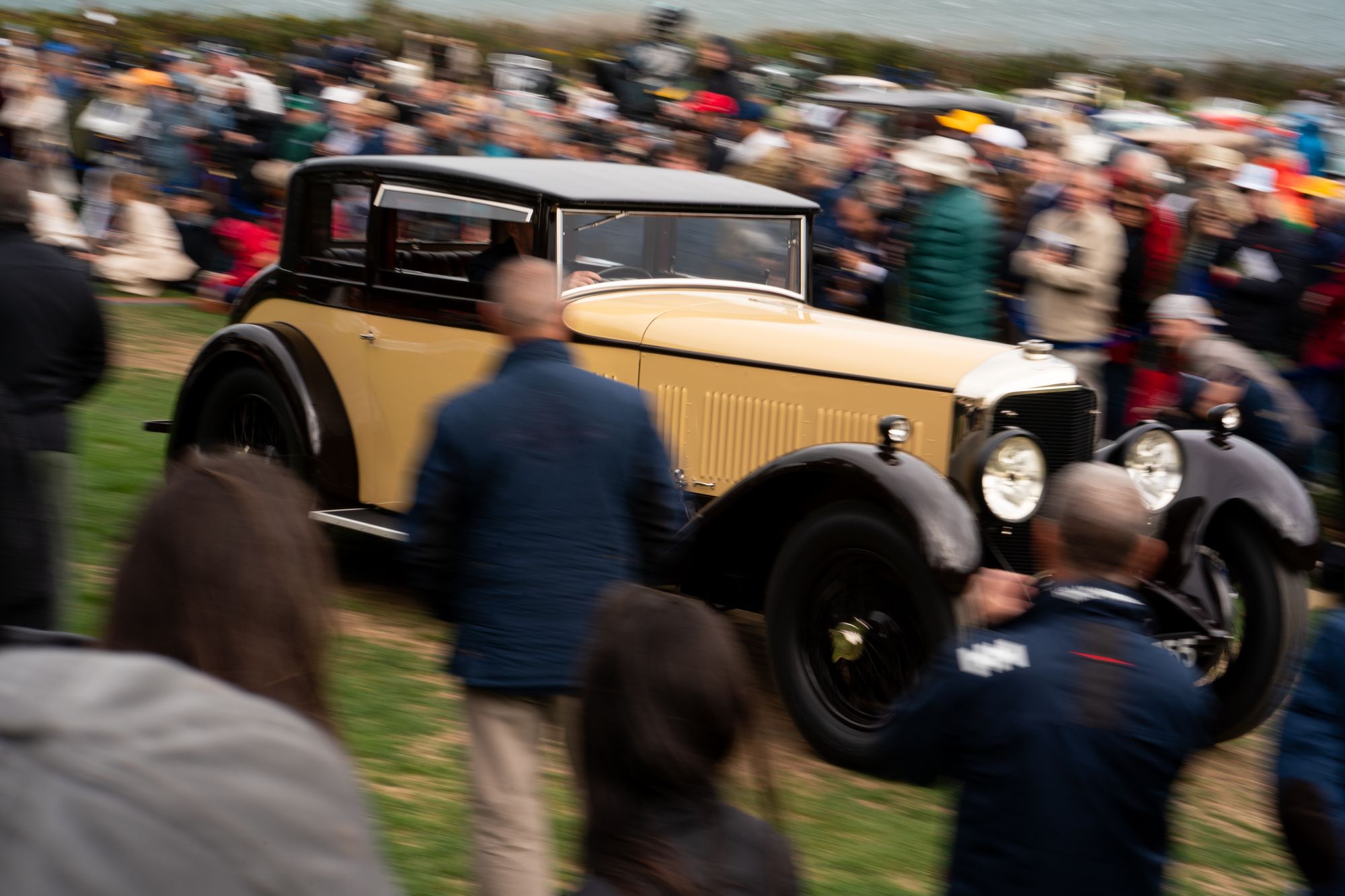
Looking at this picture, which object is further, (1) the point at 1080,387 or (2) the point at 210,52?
(2) the point at 210,52

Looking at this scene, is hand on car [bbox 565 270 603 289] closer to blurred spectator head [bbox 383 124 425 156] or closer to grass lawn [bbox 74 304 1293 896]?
grass lawn [bbox 74 304 1293 896]

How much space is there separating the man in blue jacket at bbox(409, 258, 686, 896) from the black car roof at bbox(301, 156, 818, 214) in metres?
2.39

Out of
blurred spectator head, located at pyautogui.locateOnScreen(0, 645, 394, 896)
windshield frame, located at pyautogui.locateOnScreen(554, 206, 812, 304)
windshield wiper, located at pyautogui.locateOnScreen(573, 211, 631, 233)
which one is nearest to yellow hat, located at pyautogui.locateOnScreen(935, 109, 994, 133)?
windshield frame, located at pyautogui.locateOnScreen(554, 206, 812, 304)

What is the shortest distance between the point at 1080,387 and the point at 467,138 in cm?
647

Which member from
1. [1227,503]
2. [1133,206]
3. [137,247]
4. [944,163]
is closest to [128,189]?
[137,247]

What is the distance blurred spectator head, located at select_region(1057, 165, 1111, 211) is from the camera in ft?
25.6

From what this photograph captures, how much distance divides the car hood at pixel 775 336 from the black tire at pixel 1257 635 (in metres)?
1.15

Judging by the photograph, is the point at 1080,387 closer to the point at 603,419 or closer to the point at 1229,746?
the point at 1229,746

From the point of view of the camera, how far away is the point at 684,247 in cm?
622

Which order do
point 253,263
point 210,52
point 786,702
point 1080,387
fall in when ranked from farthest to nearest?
point 210,52 < point 253,263 < point 1080,387 < point 786,702

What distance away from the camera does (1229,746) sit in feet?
18.9

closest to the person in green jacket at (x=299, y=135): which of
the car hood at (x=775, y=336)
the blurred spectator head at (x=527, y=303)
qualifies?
the car hood at (x=775, y=336)

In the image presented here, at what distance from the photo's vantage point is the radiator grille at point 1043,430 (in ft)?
17.2

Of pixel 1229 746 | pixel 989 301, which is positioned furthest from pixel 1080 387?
pixel 989 301
